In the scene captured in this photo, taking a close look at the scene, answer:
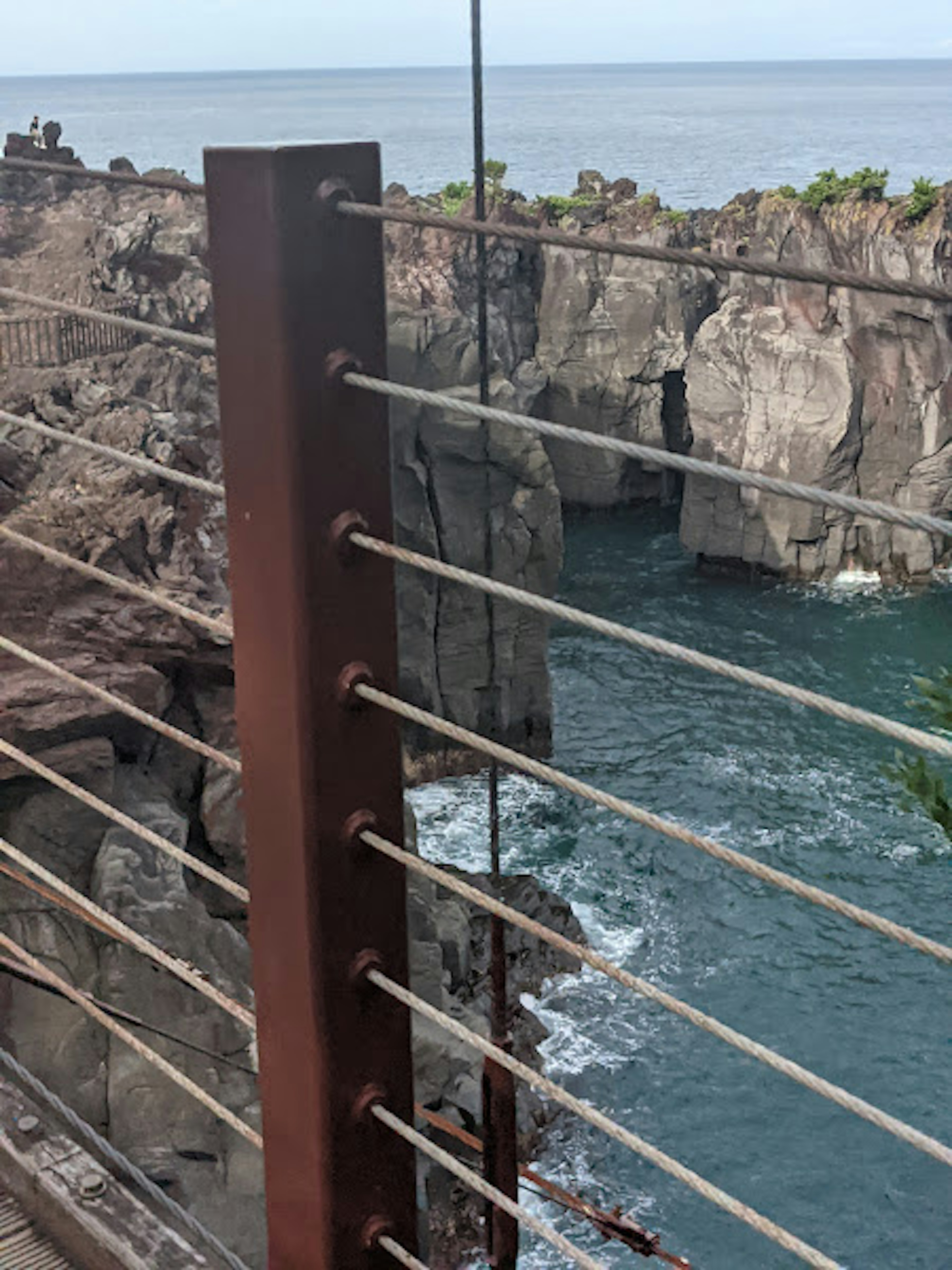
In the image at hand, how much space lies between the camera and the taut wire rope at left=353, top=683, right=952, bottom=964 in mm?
1380

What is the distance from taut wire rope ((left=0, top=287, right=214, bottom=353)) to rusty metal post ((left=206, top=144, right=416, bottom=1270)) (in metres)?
0.07

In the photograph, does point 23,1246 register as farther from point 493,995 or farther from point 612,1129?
point 493,995

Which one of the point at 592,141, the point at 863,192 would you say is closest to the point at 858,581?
the point at 863,192

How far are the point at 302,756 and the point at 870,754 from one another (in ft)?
81.9

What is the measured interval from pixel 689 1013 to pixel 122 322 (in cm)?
110

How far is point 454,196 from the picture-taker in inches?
1768

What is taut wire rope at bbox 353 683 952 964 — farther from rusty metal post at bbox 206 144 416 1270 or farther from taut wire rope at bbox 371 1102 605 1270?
taut wire rope at bbox 371 1102 605 1270

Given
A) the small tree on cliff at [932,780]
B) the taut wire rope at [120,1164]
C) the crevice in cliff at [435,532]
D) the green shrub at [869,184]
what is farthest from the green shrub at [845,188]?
the taut wire rope at [120,1164]

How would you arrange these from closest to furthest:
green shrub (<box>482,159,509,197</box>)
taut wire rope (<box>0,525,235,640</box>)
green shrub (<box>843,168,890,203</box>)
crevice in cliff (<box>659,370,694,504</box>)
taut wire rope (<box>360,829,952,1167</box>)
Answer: taut wire rope (<box>360,829,952,1167</box>), taut wire rope (<box>0,525,235,640</box>), green shrub (<box>843,168,890,203</box>), crevice in cliff (<box>659,370,694,504</box>), green shrub (<box>482,159,509,197</box>)

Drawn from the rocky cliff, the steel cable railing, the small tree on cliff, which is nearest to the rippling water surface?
the rocky cliff

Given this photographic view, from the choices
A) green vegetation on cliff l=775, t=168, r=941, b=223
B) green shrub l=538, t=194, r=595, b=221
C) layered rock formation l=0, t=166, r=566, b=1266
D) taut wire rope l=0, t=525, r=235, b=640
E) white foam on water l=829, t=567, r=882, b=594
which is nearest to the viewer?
taut wire rope l=0, t=525, r=235, b=640

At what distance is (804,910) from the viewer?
20.9 meters

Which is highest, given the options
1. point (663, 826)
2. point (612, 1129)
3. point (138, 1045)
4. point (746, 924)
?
point (663, 826)

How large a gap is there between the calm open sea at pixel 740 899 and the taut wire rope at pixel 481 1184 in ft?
3.69
